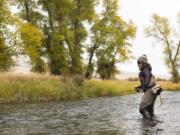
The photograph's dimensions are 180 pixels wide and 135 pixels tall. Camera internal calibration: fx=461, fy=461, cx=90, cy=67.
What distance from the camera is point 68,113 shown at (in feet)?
74.6

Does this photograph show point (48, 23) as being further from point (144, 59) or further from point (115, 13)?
point (144, 59)

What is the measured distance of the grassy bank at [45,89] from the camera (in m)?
31.6

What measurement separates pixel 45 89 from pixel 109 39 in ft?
77.1

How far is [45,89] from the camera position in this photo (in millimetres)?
33812

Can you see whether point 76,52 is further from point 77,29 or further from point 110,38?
point 110,38

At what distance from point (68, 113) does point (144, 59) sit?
571 cm

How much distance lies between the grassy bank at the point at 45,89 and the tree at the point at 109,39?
46.0ft

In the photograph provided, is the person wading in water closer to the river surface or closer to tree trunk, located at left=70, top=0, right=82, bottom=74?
the river surface

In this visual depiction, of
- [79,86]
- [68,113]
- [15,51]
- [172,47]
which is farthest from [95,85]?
[172,47]

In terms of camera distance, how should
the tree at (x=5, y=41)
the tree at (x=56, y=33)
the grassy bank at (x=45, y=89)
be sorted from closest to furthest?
1. the grassy bank at (x=45, y=89)
2. the tree at (x=5, y=41)
3. the tree at (x=56, y=33)

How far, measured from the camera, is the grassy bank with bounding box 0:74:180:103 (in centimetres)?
3164

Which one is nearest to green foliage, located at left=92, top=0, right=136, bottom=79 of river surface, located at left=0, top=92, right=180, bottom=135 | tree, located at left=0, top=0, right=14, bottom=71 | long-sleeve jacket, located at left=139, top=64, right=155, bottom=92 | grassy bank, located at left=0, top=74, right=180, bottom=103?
grassy bank, located at left=0, top=74, right=180, bottom=103

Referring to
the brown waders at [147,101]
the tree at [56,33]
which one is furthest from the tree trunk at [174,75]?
the brown waders at [147,101]

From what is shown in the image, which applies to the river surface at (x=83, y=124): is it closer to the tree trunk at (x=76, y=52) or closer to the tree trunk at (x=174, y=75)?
the tree trunk at (x=76, y=52)
